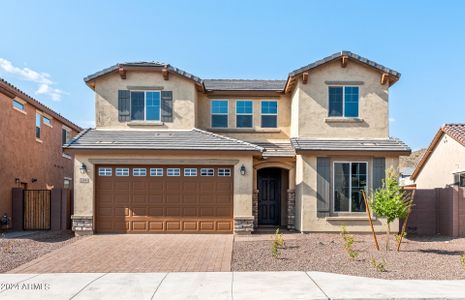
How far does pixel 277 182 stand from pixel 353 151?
3970 millimetres

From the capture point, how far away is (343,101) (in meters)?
17.2

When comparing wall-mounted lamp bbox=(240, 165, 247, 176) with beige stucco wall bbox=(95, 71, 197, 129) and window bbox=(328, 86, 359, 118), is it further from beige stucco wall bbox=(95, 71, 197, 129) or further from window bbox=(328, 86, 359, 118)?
window bbox=(328, 86, 359, 118)

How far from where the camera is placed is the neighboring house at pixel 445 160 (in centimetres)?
1831

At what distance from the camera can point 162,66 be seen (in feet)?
56.7

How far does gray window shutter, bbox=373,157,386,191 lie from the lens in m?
16.3

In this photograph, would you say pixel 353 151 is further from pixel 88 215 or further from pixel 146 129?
pixel 88 215

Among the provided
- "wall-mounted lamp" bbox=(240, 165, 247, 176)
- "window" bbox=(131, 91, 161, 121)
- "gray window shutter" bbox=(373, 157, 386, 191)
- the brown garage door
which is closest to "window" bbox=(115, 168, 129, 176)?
the brown garage door

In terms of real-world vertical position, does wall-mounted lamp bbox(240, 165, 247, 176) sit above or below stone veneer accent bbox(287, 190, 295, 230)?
above

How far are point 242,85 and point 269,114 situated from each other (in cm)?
200

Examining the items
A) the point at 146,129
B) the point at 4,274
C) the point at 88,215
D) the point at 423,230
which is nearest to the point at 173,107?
the point at 146,129

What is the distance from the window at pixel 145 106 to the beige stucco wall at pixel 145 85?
1.20ft

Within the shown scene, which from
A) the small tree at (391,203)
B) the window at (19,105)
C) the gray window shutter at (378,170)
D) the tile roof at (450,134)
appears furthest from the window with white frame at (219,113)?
the tile roof at (450,134)

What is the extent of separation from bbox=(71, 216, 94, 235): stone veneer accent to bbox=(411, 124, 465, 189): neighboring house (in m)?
15.2

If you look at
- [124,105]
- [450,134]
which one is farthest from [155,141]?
[450,134]
